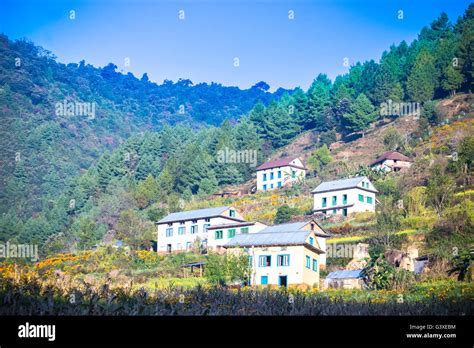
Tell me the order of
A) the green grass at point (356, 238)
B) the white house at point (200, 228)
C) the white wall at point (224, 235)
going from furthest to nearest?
the white house at point (200, 228)
the white wall at point (224, 235)
the green grass at point (356, 238)

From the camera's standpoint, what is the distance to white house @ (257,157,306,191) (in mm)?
95938

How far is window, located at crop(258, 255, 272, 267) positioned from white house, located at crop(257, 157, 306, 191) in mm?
41346

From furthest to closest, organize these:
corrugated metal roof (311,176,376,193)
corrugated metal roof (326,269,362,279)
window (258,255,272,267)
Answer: corrugated metal roof (311,176,376,193), window (258,255,272,267), corrugated metal roof (326,269,362,279)

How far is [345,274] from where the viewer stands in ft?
167

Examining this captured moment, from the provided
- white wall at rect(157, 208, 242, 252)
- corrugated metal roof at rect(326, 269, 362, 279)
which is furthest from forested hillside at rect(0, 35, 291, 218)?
corrugated metal roof at rect(326, 269, 362, 279)

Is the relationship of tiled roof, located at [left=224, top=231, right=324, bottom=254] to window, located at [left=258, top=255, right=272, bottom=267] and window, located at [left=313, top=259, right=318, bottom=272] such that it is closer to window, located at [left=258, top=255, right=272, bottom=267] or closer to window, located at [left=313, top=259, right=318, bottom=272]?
window, located at [left=313, top=259, right=318, bottom=272]

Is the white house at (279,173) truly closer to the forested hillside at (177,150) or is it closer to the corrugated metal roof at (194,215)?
the forested hillside at (177,150)

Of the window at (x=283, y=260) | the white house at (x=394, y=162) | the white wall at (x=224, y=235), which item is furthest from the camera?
the white house at (x=394, y=162)

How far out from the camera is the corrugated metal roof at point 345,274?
162 ft

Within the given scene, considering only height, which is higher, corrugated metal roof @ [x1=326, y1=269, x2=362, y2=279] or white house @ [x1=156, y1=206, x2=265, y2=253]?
white house @ [x1=156, y1=206, x2=265, y2=253]

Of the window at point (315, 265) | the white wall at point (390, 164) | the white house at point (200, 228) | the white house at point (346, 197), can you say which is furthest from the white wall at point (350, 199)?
the window at point (315, 265)

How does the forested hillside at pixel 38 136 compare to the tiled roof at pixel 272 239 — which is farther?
the forested hillside at pixel 38 136

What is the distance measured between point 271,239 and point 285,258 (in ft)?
8.07
